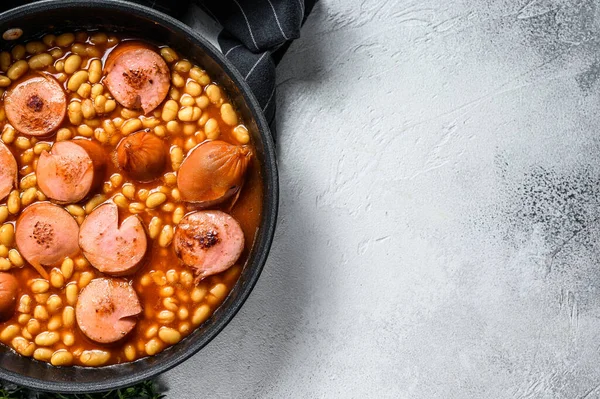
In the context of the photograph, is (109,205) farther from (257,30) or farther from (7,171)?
(257,30)

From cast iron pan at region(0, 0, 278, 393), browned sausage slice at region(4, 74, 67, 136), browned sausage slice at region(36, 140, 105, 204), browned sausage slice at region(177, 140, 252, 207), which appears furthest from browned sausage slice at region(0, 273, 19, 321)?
browned sausage slice at region(177, 140, 252, 207)

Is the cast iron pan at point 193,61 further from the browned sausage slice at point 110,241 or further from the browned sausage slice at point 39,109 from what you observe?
the browned sausage slice at point 110,241

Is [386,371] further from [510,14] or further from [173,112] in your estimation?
[510,14]

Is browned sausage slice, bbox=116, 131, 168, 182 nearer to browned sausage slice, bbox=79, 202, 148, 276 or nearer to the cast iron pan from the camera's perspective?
browned sausage slice, bbox=79, 202, 148, 276

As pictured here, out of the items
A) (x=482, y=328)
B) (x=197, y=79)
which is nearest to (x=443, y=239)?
(x=482, y=328)

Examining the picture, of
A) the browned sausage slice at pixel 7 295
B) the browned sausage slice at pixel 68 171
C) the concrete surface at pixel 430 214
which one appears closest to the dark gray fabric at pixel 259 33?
the concrete surface at pixel 430 214

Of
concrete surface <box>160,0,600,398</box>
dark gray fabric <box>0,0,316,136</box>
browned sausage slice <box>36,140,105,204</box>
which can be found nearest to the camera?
browned sausage slice <box>36,140,105,204</box>
